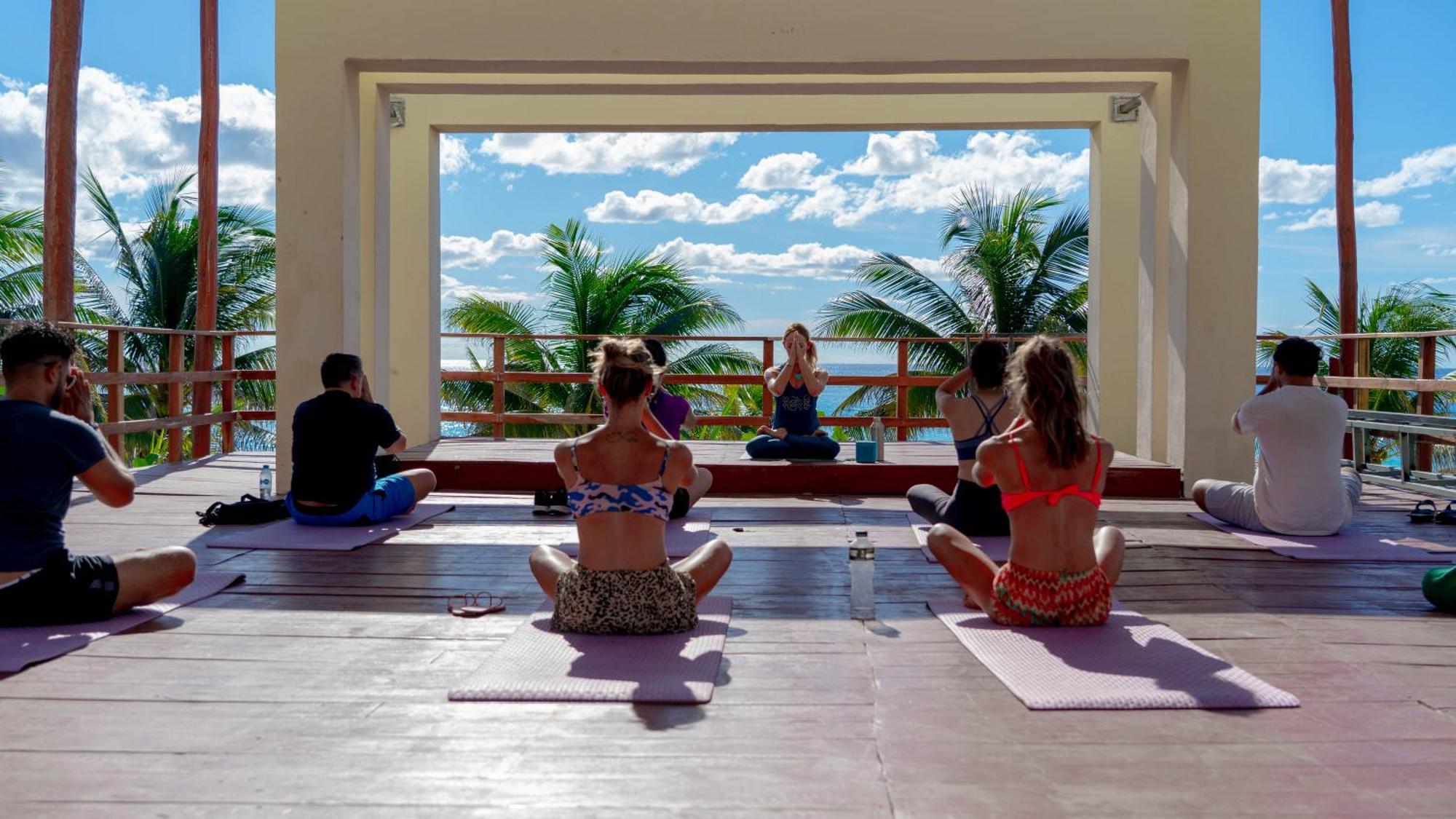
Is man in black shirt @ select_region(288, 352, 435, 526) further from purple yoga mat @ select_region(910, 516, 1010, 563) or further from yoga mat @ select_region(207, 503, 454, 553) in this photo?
purple yoga mat @ select_region(910, 516, 1010, 563)

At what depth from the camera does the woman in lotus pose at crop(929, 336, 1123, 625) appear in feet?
11.2

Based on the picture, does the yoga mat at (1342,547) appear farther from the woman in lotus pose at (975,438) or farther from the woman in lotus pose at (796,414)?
the woman in lotus pose at (796,414)

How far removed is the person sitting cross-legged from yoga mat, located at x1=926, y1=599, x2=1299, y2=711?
8.22ft

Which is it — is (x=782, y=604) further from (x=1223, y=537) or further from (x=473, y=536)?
(x=1223, y=537)

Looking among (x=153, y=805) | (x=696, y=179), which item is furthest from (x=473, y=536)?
(x=696, y=179)

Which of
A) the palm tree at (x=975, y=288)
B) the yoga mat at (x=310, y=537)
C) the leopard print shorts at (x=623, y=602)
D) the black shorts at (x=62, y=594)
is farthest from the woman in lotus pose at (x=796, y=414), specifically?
the black shorts at (x=62, y=594)

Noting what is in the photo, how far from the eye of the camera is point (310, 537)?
5.34 meters

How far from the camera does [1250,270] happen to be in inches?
278

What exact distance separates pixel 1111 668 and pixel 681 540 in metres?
2.55

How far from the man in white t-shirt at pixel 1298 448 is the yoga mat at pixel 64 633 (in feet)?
14.5

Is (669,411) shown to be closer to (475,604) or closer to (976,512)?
(976,512)

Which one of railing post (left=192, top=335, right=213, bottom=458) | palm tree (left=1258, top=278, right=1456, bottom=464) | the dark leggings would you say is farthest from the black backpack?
palm tree (left=1258, top=278, right=1456, bottom=464)

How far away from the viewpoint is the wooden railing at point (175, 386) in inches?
Answer: 318

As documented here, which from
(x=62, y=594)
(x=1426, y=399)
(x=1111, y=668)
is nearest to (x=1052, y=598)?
(x=1111, y=668)
